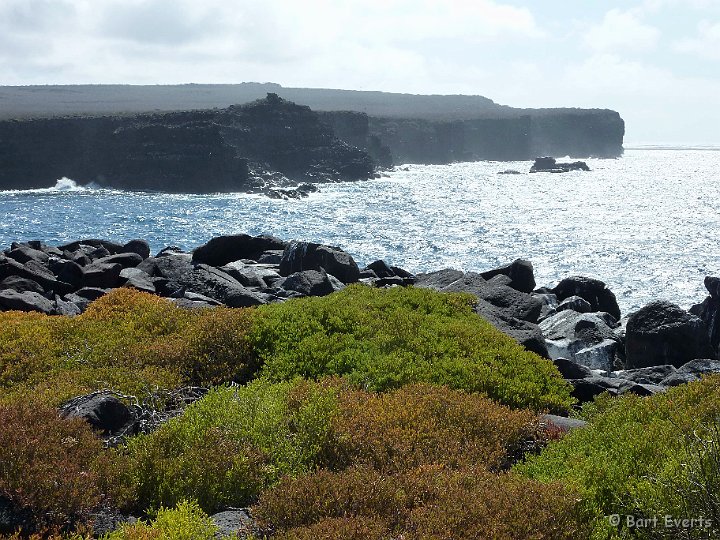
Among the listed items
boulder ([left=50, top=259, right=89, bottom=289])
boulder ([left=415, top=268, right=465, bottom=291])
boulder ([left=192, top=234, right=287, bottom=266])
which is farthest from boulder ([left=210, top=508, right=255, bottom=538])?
boulder ([left=192, top=234, right=287, bottom=266])

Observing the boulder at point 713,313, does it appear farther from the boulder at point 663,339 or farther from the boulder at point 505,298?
the boulder at point 505,298

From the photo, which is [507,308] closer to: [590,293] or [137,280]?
[137,280]

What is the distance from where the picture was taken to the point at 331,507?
700 centimetres

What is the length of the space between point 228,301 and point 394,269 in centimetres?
1313

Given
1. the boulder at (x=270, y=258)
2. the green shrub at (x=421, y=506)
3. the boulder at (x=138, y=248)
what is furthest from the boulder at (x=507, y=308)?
the boulder at (x=138, y=248)

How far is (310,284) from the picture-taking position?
20.8 m

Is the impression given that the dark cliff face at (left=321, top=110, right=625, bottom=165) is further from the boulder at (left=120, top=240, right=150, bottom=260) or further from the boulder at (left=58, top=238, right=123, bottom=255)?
the boulder at (left=120, top=240, right=150, bottom=260)

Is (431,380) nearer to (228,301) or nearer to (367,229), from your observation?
(228,301)

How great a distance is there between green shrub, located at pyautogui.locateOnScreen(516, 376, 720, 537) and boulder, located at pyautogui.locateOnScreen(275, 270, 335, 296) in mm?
11780

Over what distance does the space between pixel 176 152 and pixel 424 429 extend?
112m

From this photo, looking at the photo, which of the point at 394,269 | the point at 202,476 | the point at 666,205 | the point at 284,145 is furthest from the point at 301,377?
the point at 284,145

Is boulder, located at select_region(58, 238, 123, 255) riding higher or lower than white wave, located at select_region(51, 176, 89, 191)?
higher

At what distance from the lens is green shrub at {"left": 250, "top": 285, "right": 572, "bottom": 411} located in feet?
36.3

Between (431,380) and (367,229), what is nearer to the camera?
(431,380)
